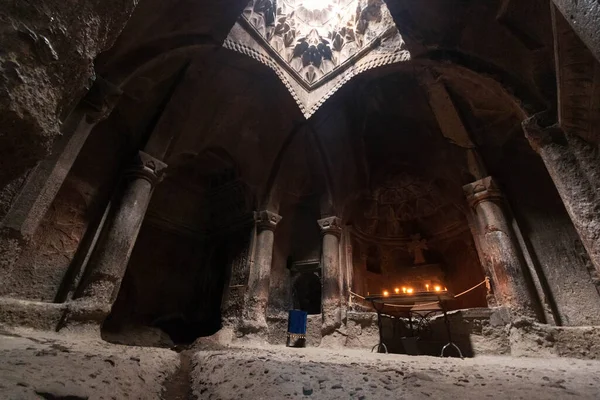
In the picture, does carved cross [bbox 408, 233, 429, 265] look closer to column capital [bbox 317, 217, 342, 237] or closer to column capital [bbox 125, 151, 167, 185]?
column capital [bbox 317, 217, 342, 237]

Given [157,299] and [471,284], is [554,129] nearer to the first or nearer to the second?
[471,284]

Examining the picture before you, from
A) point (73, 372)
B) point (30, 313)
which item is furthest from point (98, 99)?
point (73, 372)

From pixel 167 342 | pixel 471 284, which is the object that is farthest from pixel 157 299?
pixel 471 284

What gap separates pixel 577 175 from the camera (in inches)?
126

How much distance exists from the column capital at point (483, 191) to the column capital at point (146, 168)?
603 cm

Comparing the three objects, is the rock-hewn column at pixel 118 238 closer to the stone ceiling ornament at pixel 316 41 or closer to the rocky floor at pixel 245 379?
the rocky floor at pixel 245 379

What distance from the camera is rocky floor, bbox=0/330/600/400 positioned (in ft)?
6.06

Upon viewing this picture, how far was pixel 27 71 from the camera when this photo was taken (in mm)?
1422

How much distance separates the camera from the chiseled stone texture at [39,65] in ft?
4.43

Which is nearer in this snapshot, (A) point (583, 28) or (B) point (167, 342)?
(A) point (583, 28)

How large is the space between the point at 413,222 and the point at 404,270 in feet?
4.67

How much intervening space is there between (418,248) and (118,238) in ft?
23.8

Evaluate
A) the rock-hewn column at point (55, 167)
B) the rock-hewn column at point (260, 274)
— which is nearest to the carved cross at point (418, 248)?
the rock-hewn column at point (260, 274)

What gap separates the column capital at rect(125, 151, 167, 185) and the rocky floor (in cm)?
296
